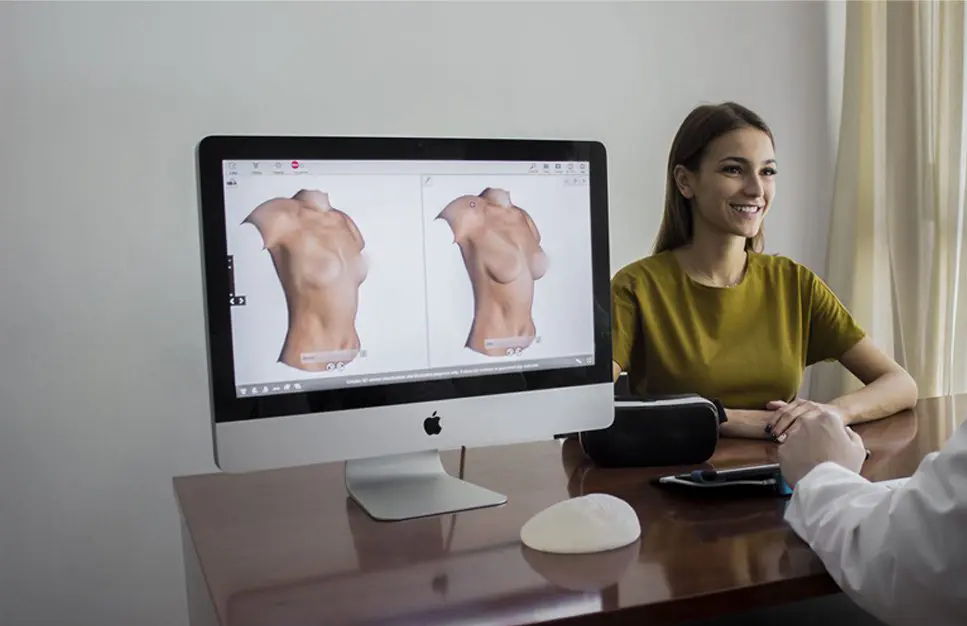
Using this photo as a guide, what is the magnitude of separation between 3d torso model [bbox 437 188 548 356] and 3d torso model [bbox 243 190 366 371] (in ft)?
0.45

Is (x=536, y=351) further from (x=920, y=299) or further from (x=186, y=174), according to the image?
(x=920, y=299)

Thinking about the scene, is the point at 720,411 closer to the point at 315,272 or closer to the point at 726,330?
the point at 726,330

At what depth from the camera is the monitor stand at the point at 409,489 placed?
116 centimetres

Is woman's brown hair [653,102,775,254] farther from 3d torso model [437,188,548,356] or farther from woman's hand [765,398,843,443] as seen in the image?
3d torso model [437,188,548,356]

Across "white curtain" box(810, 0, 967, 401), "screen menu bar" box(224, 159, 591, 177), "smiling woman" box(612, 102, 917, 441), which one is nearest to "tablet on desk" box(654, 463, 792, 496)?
"screen menu bar" box(224, 159, 591, 177)

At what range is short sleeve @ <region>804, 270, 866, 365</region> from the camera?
76.2 inches

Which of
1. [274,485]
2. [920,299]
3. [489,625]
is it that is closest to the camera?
[489,625]

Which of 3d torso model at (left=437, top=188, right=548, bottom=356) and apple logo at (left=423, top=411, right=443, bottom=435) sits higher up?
3d torso model at (left=437, top=188, right=548, bottom=356)

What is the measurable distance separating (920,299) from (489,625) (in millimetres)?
2335

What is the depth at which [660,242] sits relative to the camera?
2.03 meters

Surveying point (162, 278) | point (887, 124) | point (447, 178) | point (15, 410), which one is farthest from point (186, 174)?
point (887, 124)

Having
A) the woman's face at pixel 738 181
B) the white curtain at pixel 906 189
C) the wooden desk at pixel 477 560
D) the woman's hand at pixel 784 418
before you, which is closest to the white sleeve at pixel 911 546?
the wooden desk at pixel 477 560

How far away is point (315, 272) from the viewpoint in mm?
1132

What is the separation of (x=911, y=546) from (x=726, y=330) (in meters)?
1.07
